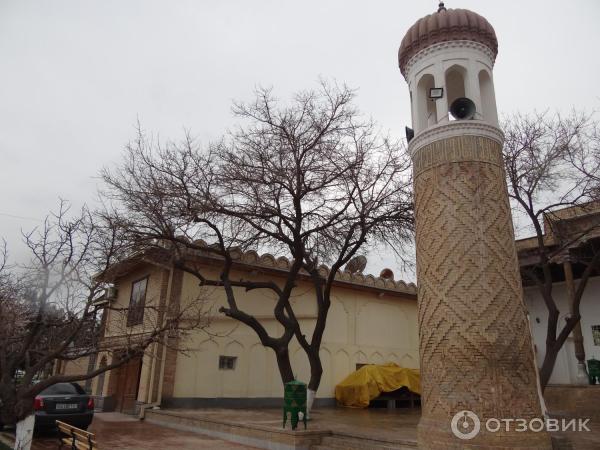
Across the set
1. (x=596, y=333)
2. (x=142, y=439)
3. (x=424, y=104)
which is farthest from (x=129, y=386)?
(x=596, y=333)

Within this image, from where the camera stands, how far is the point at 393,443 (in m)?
8.90

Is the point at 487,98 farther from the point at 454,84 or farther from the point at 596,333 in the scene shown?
the point at 596,333

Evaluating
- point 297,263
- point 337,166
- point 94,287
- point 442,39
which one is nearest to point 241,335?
point 297,263

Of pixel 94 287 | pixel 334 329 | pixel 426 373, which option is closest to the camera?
pixel 94 287

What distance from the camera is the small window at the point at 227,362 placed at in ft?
56.0

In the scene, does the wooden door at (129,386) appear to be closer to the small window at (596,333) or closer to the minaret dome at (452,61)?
the minaret dome at (452,61)

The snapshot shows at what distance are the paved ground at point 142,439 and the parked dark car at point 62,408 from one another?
0.44m

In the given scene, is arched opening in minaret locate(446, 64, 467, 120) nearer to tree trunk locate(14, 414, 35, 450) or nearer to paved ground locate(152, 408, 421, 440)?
paved ground locate(152, 408, 421, 440)

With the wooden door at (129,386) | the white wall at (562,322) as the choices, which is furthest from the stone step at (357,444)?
the white wall at (562,322)

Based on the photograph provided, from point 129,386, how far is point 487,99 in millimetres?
15564

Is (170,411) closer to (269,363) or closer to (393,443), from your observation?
(269,363)

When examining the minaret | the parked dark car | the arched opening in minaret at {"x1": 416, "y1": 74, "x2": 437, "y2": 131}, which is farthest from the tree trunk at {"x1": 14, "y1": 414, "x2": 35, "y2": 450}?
the arched opening in minaret at {"x1": 416, "y1": 74, "x2": 437, "y2": 131}

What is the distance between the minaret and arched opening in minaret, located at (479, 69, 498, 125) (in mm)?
21

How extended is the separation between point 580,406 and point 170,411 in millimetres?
12831
